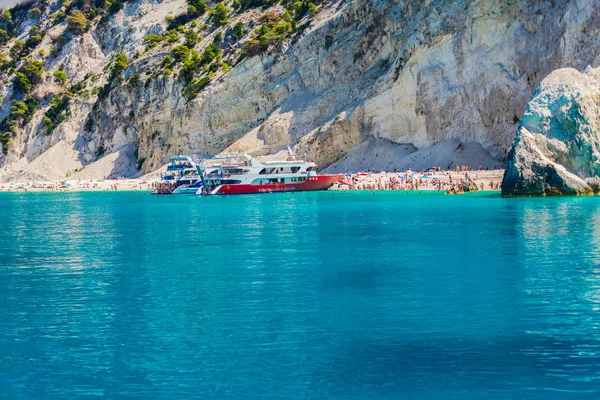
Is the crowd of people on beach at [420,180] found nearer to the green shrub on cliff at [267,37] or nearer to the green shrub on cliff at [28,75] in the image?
the green shrub on cliff at [267,37]

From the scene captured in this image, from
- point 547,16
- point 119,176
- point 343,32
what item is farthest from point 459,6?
point 119,176

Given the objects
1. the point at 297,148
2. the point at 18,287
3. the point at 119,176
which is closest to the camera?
the point at 18,287

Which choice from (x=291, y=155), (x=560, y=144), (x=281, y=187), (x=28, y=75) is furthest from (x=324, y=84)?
(x=28, y=75)

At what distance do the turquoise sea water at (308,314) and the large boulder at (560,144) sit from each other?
1614cm

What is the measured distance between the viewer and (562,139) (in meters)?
54.3

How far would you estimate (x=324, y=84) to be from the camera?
91938 mm

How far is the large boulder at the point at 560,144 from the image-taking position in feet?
178

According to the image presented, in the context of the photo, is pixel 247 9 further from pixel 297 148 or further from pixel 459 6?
pixel 459 6

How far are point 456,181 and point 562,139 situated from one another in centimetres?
1706

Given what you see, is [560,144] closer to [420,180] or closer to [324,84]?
[420,180]

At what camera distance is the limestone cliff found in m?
73.1

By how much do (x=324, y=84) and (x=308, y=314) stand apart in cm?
7403

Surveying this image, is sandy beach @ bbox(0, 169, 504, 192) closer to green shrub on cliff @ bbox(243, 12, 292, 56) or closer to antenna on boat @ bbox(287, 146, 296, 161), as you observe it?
antenna on boat @ bbox(287, 146, 296, 161)

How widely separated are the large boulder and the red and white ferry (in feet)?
90.9
